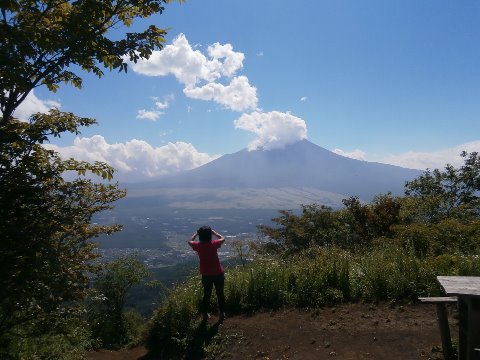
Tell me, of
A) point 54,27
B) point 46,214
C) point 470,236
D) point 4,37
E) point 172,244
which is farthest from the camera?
point 172,244

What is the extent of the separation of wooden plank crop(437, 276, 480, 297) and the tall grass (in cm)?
223

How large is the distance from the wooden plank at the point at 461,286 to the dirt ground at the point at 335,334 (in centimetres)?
120

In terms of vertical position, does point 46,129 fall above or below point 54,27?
below

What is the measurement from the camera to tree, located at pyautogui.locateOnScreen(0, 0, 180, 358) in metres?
3.89

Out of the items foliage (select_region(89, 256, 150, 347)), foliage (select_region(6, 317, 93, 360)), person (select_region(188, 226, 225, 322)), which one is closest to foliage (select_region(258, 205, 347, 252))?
foliage (select_region(89, 256, 150, 347))

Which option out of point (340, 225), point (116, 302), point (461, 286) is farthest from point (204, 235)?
point (340, 225)

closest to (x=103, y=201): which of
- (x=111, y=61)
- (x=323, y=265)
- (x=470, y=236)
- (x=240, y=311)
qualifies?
(x=111, y=61)

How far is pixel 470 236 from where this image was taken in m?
9.77

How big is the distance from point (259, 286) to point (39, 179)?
4.82 metres

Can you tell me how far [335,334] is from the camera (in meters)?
6.02

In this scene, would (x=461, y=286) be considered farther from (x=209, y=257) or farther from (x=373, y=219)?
(x=373, y=219)

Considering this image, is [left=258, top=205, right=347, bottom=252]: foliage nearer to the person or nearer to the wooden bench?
the person

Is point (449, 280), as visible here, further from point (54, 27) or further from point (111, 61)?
point (54, 27)

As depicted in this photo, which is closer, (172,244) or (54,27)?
(54,27)
